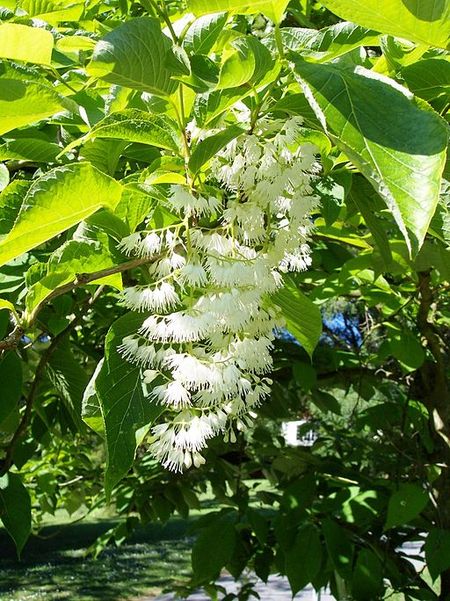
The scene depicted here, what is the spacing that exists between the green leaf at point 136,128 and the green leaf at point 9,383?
28.7 inches

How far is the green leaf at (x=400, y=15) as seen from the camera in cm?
71

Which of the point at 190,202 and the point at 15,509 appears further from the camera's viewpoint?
the point at 15,509

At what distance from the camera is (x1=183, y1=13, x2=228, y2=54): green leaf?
2.87 ft

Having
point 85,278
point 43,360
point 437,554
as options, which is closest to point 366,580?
point 437,554

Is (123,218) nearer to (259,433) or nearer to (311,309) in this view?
(311,309)

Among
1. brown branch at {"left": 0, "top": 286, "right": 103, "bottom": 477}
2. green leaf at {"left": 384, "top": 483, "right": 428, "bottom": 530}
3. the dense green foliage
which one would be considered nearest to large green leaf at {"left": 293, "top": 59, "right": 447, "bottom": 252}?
the dense green foliage

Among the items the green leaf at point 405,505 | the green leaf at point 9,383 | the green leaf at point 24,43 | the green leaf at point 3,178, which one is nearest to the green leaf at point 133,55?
the green leaf at point 24,43

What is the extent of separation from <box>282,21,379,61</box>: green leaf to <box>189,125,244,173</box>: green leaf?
0.15 m

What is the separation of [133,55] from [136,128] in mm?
148

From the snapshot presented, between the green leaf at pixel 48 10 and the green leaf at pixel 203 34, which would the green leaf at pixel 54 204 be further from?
the green leaf at pixel 48 10

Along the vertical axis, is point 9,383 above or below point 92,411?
below

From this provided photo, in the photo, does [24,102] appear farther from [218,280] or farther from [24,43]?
[218,280]

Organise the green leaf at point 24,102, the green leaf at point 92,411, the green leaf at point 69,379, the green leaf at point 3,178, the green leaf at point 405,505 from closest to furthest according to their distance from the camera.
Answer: the green leaf at point 24,102
the green leaf at point 92,411
the green leaf at point 3,178
the green leaf at point 69,379
the green leaf at point 405,505

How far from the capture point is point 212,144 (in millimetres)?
850
